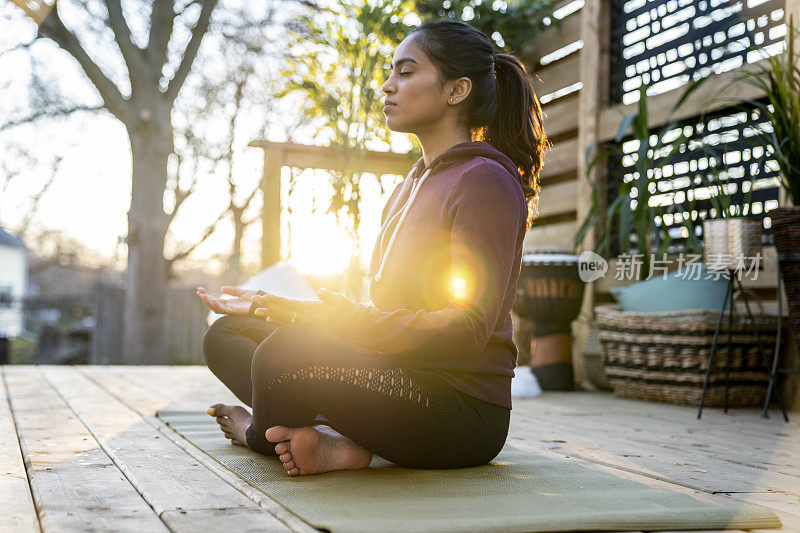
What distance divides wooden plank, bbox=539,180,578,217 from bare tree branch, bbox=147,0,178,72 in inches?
184

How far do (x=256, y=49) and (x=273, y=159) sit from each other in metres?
4.26

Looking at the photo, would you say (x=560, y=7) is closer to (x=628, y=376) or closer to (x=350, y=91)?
(x=350, y=91)

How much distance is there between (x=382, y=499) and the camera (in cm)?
136

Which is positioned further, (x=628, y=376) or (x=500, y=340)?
(x=628, y=376)

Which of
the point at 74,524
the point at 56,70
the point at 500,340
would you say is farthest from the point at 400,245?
the point at 56,70

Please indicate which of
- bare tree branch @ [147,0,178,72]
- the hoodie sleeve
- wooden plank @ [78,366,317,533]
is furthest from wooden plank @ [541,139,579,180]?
bare tree branch @ [147,0,178,72]

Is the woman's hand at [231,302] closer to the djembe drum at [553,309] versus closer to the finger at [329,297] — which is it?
the finger at [329,297]

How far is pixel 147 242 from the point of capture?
7.63m

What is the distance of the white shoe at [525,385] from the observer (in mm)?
3615

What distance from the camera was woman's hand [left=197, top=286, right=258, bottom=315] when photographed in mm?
1740

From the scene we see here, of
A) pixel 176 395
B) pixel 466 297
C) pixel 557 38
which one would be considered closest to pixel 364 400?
pixel 466 297

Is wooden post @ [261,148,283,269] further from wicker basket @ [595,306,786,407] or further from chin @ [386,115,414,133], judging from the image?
chin @ [386,115,414,133]

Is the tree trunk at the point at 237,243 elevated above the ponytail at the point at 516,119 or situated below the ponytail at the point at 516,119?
above

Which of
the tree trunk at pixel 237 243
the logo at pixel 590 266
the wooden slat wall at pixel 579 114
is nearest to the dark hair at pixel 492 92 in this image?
the wooden slat wall at pixel 579 114
